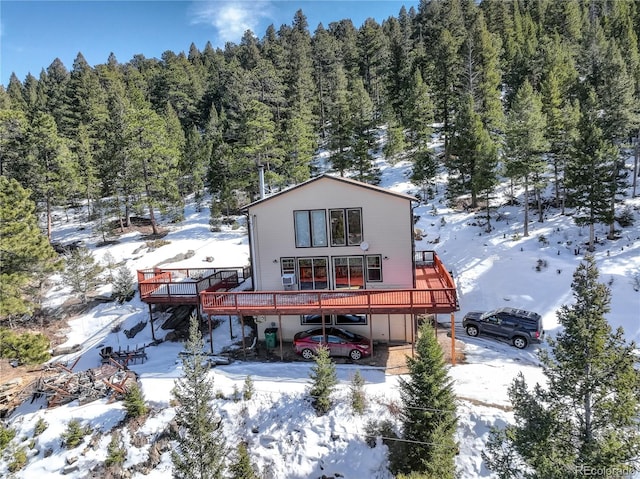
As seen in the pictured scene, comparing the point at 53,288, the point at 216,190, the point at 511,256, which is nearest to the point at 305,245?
the point at 511,256

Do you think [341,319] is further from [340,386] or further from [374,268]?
[340,386]

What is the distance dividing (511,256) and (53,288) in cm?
3217

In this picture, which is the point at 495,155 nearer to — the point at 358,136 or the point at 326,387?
the point at 358,136

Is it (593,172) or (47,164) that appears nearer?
(593,172)

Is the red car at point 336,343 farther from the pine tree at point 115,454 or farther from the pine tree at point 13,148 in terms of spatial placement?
the pine tree at point 13,148

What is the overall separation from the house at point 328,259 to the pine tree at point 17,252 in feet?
23.9

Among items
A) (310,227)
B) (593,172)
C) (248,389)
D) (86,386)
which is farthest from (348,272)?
(593,172)

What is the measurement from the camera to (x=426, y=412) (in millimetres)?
10578

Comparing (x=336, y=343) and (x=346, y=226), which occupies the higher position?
(x=346, y=226)

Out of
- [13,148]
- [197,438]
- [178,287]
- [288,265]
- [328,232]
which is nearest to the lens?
[197,438]

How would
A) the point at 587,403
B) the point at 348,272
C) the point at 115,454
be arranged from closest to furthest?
the point at 587,403 < the point at 115,454 < the point at 348,272

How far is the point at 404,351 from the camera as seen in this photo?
16.0 metres

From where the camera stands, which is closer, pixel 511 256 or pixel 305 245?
pixel 305 245
